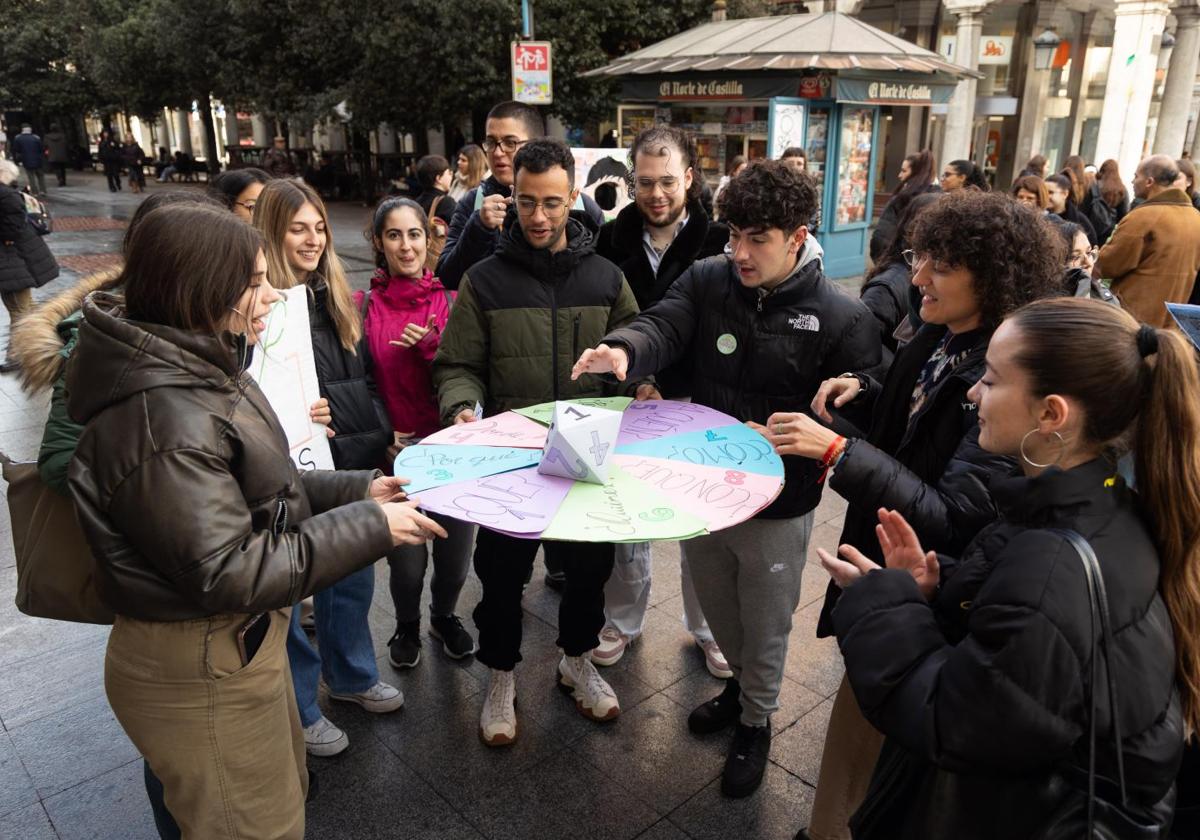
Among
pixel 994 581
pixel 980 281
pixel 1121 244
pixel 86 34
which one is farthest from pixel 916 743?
pixel 86 34

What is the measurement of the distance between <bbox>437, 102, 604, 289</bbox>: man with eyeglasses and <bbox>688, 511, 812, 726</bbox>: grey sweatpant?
189 centimetres

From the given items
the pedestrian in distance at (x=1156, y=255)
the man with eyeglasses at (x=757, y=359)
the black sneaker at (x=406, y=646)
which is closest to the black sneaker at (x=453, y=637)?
the black sneaker at (x=406, y=646)

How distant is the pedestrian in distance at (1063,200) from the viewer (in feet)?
23.7

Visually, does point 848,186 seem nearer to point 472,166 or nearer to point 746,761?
point 472,166

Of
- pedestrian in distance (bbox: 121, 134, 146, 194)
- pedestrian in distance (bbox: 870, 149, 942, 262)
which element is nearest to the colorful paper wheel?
pedestrian in distance (bbox: 870, 149, 942, 262)

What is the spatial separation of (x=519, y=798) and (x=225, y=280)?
6.24 ft

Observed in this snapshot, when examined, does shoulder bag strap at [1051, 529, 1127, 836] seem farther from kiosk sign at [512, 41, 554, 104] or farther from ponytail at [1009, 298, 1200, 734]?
kiosk sign at [512, 41, 554, 104]

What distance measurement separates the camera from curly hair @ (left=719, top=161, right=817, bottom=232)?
8.30ft

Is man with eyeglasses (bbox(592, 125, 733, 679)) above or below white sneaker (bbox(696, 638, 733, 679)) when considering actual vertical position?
above

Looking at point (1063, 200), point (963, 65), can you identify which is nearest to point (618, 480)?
point (1063, 200)

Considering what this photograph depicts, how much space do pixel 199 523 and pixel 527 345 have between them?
A: 1535 millimetres

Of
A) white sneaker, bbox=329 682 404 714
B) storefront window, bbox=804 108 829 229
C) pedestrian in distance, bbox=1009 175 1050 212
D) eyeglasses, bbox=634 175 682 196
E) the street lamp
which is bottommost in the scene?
white sneaker, bbox=329 682 404 714

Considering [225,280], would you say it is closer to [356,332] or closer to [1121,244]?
[356,332]

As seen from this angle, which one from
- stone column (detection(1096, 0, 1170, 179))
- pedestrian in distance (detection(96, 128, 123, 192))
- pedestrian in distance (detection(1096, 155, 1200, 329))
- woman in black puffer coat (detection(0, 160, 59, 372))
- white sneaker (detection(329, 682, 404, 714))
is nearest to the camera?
white sneaker (detection(329, 682, 404, 714))
